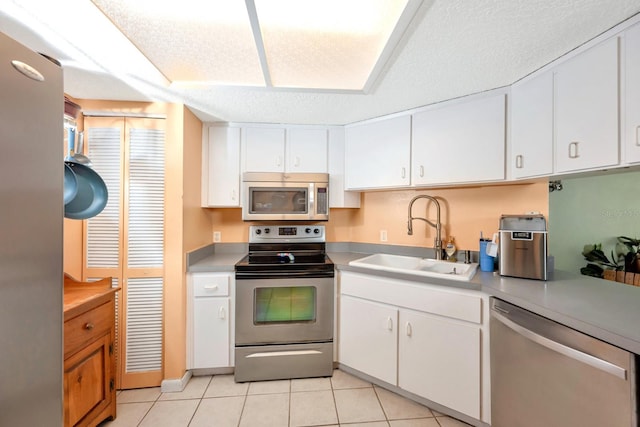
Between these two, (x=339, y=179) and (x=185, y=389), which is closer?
(x=185, y=389)

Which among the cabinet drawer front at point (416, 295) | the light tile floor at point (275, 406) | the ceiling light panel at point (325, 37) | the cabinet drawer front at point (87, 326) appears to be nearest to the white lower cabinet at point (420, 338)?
the cabinet drawer front at point (416, 295)

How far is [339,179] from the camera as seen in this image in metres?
2.41

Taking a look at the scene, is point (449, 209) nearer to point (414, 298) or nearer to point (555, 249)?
point (555, 249)

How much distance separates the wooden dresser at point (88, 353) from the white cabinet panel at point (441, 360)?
1862 millimetres

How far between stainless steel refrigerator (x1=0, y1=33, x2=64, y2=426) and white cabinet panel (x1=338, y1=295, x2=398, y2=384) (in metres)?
1.60

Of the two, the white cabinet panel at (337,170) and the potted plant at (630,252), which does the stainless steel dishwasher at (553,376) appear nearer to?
the potted plant at (630,252)

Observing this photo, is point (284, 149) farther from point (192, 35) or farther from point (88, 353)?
point (88, 353)

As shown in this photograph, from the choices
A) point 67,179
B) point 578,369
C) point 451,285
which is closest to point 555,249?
point 451,285

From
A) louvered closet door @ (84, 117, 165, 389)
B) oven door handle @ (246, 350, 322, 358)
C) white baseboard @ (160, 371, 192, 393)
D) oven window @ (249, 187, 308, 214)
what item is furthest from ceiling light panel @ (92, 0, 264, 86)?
white baseboard @ (160, 371, 192, 393)

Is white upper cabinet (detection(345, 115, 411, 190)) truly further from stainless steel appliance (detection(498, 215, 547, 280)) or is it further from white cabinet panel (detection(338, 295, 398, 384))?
white cabinet panel (detection(338, 295, 398, 384))

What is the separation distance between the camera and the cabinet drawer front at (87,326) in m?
1.22

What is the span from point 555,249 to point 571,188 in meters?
0.44

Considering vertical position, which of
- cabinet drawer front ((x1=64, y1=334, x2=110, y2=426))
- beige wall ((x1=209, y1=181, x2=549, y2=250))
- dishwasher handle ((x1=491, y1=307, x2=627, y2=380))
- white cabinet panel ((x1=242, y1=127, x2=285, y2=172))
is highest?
white cabinet panel ((x1=242, y1=127, x2=285, y2=172))

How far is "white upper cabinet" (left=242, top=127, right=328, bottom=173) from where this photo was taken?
2.31 m
